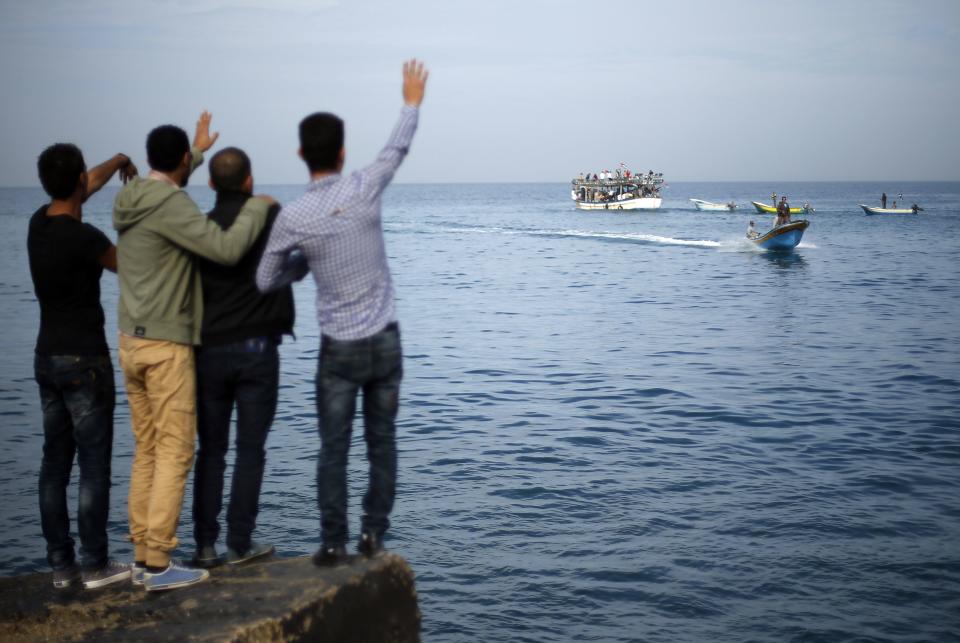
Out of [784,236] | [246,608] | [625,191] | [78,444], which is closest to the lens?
[246,608]

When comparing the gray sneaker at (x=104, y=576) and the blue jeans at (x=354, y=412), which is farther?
the gray sneaker at (x=104, y=576)

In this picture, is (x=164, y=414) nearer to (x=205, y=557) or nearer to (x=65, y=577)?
(x=205, y=557)

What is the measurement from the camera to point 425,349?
70.8ft

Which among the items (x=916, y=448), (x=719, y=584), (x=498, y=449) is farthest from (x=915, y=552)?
(x=498, y=449)

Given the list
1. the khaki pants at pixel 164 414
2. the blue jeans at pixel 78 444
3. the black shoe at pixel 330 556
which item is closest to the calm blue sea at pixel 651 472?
the black shoe at pixel 330 556

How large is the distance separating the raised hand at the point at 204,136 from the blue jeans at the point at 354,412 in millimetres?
1558

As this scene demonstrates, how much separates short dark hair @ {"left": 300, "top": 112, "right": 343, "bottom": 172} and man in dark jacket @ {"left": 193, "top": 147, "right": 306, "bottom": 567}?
0.38 meters

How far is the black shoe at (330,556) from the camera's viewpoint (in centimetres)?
455

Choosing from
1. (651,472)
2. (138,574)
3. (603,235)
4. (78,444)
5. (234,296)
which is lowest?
(651,472)

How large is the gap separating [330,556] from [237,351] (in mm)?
1137

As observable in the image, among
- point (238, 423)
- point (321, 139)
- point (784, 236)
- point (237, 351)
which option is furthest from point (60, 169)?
point (784, 236)

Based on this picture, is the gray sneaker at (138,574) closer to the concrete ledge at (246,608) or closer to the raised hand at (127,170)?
the concrete ledge at (246,608)

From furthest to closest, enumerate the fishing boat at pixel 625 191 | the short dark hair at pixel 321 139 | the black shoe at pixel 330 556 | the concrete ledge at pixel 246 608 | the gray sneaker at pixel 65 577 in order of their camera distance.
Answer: the fishing boat at pixel 625 191 < the gray sneaker at pixel 65 577 < the black shoe at pixel 330 556 < the short dark hair at pixel 321 139 < the concrete ledge at pixel 246 608

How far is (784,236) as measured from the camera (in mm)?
46594
